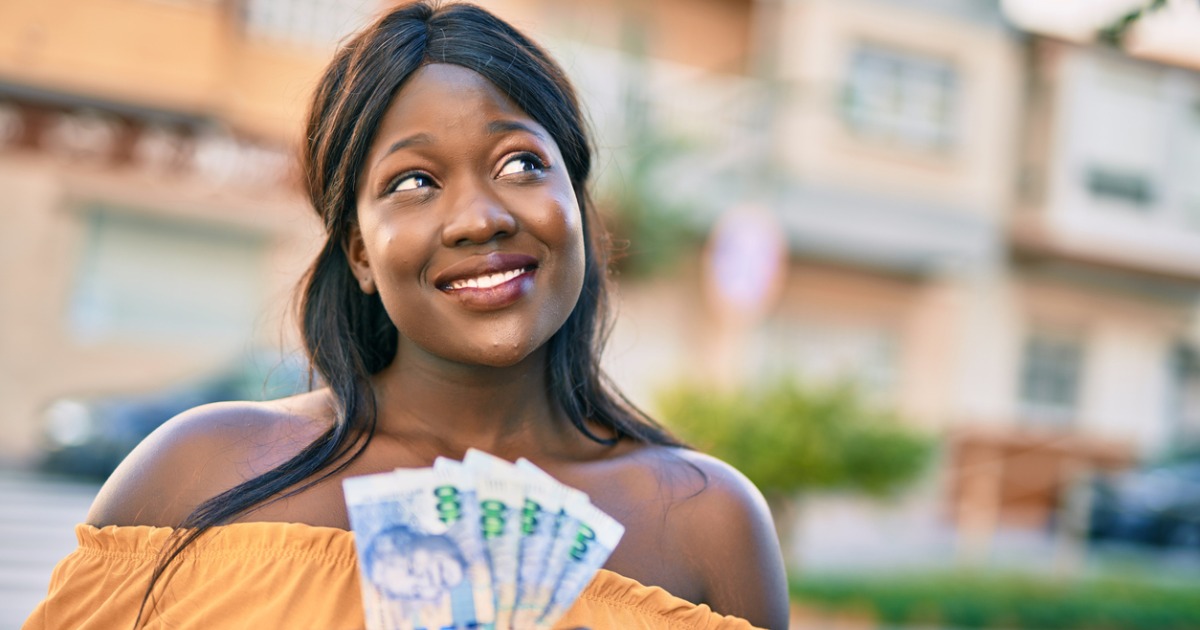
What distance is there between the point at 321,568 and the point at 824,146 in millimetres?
17099

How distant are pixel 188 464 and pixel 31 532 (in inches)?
289

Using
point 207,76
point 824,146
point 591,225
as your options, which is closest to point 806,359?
point 824,146

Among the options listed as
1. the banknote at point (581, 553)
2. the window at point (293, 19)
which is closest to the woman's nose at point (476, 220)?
the banknote at point (581, 553)

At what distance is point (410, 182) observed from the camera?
81.0 inches

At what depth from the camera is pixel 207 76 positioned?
14.7 meters

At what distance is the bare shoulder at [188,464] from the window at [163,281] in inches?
553

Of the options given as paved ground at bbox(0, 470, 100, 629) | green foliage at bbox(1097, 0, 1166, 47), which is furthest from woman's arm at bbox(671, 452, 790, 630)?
paved ground at bbox(0, 470, 100, 629)

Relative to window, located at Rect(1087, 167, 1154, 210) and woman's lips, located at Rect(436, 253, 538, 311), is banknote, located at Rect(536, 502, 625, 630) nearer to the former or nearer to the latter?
woman's lips, located at Rect(436, 253, 538, 311)

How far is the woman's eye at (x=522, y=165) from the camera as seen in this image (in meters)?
2.07

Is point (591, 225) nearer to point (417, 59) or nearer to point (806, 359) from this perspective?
point (417, 59)

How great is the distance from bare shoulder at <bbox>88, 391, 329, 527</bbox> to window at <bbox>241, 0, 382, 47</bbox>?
45.6 feet

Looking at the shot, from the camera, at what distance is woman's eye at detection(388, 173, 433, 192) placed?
2053 millimetres

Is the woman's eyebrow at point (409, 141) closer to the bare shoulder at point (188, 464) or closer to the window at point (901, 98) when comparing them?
the bare shoulder at point (188, 464)

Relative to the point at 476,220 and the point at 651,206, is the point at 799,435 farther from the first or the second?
the point at 651,206
